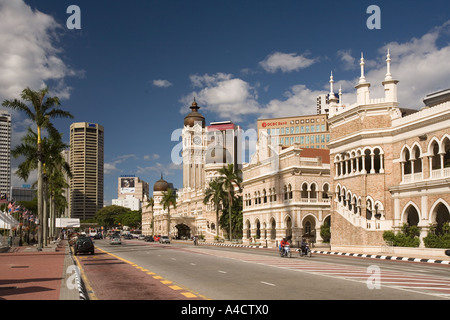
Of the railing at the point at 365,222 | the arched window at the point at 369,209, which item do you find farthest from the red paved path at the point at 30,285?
the arched window at the point at 369,209

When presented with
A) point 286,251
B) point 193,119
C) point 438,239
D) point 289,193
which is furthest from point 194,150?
point 438,239

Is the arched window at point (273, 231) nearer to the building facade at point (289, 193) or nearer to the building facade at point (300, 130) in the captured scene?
the building facade at point (289, 193)

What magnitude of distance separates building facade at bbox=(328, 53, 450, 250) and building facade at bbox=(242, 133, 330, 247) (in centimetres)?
Result: 1008

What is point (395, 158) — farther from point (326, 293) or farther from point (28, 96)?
point (28, 96)

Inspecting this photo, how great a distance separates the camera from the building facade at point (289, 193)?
56406 mm

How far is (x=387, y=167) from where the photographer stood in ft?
132

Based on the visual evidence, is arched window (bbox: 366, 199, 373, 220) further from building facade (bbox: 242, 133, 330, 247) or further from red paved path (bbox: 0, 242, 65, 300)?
red paved path (bbox: 0, 242, 65, 300)

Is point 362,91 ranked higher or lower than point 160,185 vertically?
higher

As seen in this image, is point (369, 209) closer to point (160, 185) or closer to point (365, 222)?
point (365, 222)

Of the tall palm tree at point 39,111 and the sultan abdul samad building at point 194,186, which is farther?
the sultan abdul samad building at point 194,186

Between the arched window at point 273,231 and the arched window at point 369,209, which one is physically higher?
the arched window at point 369,209

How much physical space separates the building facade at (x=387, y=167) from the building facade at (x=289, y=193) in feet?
33.1

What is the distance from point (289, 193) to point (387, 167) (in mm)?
19350
